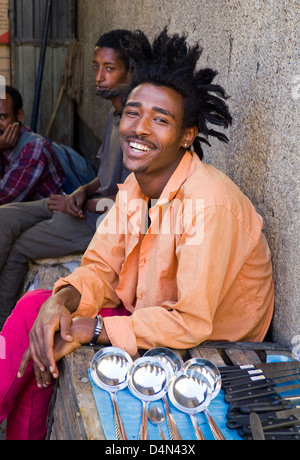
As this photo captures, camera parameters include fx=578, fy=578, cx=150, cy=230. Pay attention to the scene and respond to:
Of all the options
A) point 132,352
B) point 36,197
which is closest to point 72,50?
Answer: point 36,197

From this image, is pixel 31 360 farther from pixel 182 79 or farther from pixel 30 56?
pixel 30 56

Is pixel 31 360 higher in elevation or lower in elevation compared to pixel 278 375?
lower

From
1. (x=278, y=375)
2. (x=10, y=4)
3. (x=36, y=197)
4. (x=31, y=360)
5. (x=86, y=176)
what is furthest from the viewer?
(x=10, y=4)

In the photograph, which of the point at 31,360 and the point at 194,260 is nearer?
the point at 194,260

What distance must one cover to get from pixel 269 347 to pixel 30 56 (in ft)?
20.5

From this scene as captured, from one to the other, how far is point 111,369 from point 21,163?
250 cm

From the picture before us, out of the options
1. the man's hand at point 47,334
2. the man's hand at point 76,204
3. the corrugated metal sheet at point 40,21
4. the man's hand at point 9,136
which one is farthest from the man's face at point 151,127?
the corrugated metal sheet at point 40,21

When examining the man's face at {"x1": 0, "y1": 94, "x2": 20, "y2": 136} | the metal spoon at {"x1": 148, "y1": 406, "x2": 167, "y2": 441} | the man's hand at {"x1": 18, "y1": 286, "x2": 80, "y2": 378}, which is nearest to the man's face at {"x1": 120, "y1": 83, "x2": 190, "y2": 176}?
the man's hand at {"x1": 18, "y1": 286, "x2": 80, "y2": 378}

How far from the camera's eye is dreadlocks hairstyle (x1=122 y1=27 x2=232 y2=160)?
199cm

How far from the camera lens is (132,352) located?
5.97 ft

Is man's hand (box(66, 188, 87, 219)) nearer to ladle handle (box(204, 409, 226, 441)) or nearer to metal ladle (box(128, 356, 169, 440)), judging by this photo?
metal ladle (box(128, 356, 169, 440))

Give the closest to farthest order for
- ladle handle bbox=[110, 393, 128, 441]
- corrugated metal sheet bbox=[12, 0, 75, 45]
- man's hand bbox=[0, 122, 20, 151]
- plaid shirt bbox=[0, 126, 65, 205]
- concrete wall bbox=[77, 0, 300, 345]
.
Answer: ladle handle bbox=[110, 393, 128, 441]
concrete wall bbox=[77, 0, 300, 345]
plaid shirt bbox=[0, 126, 65, 205]
man's hand bbox=[0, 122, 20, 151]
corrugated metal sheet bbox=[12, 0, 75, 45]

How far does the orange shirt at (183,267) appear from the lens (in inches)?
71.0

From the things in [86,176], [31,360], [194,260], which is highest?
[194,260]
